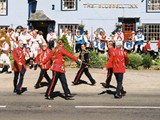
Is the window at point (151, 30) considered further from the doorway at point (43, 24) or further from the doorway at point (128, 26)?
the doorway at point (43, 24)

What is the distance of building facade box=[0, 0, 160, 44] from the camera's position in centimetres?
3275

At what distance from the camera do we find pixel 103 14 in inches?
1293

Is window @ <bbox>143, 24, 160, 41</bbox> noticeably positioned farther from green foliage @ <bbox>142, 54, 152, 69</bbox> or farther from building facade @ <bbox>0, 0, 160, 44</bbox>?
green foliage @ <bbox>142, 54, 152, 69</bbox>

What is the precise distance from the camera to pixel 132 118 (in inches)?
424

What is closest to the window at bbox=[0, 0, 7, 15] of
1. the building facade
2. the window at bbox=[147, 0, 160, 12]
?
the building facade

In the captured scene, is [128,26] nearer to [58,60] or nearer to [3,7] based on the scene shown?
[3,7]

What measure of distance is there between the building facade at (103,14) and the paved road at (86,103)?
1448 cm

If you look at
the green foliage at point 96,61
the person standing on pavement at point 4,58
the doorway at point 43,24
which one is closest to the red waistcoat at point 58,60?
the person standing on pavement at point 4,58

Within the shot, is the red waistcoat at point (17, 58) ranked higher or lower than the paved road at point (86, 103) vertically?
higher

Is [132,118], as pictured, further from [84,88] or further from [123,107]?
[84,88]

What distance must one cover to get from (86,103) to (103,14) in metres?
20.4

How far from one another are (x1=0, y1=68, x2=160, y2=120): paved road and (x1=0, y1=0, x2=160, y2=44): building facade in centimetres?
1448

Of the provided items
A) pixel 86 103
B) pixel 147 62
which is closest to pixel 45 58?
pixel 86 103

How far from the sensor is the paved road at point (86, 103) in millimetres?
11086
